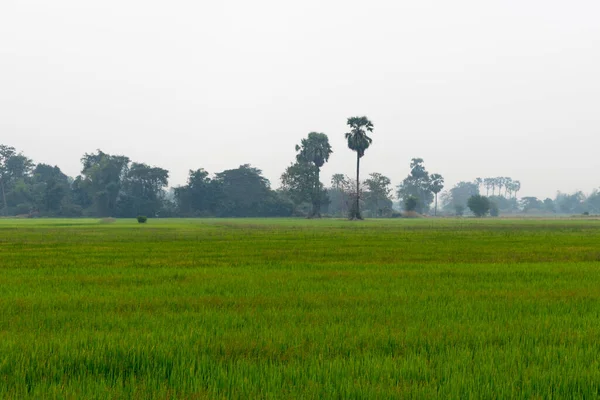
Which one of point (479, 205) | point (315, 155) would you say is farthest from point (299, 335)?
point (479, 205)

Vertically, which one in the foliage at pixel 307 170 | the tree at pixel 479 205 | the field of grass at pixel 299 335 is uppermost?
the foliage at pixel 307 170

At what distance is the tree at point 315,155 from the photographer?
142 meters

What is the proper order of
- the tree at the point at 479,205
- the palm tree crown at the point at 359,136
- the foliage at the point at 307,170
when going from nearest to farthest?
the palm tree crown at the point at 359,136, the foliage at the point at 307,170, the tree at the point at 479,205

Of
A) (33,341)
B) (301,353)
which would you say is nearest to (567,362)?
(301,353)

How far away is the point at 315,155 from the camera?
147000mm

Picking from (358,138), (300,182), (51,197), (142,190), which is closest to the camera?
(358,138)

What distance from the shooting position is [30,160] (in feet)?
589

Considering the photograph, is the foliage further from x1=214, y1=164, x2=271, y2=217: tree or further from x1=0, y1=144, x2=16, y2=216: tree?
x1=0, y1=144, x2=16, y2=216: tree

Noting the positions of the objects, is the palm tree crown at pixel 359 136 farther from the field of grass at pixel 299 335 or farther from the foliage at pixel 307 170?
the field of grass at pixel 299 335

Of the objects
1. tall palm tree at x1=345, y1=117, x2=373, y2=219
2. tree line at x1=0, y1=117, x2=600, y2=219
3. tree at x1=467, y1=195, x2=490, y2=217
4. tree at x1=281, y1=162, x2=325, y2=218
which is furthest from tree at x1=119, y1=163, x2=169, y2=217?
tree at x1=467, y1=195, x2=490, y2=217

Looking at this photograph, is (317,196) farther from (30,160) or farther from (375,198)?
(30,160)

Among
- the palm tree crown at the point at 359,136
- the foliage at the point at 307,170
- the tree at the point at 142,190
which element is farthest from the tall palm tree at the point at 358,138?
the tree at the point at 142,190

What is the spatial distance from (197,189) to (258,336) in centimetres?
14429

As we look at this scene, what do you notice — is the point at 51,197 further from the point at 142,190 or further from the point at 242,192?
the point at 242,192
